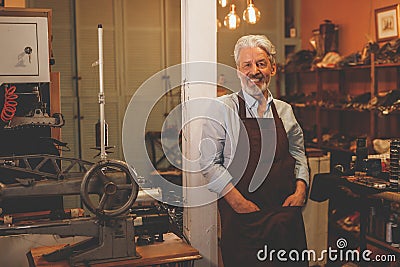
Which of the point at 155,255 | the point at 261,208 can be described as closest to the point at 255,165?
the point at 261,208

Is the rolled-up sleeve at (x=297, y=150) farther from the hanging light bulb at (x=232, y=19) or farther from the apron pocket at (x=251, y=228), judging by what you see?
the hanging light bulb at (x=232, y=19)

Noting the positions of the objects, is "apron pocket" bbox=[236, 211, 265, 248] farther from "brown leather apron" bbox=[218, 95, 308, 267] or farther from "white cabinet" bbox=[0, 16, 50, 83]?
"white cabinet" bbox=[0, 16, 50, 83]

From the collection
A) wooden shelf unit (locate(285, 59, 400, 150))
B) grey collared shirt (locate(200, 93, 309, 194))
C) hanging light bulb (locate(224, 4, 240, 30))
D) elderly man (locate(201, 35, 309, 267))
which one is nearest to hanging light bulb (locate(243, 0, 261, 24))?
hanging light bulb (locate(224, 4, 240, 30))

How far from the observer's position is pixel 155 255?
2178mm

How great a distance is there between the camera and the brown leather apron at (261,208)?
2.67m

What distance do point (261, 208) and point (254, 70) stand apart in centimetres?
66

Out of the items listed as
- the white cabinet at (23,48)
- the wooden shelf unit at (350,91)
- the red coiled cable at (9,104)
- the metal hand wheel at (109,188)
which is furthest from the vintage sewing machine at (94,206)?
the wooden shelf unit at (350,91)

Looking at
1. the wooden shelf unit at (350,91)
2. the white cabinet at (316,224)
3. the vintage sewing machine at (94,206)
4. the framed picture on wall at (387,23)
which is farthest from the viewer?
the wooden shelf unit at (350,91)

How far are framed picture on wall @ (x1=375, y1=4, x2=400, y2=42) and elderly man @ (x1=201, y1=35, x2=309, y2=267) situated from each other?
2.01 metres

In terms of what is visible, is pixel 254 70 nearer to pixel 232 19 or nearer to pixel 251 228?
pixel 251 228

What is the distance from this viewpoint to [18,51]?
266 centimetres

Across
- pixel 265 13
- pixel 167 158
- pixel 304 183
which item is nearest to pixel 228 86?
pixel 304 183

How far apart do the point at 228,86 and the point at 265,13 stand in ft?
6.67

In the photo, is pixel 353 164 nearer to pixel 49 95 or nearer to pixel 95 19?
pixel 49 95
